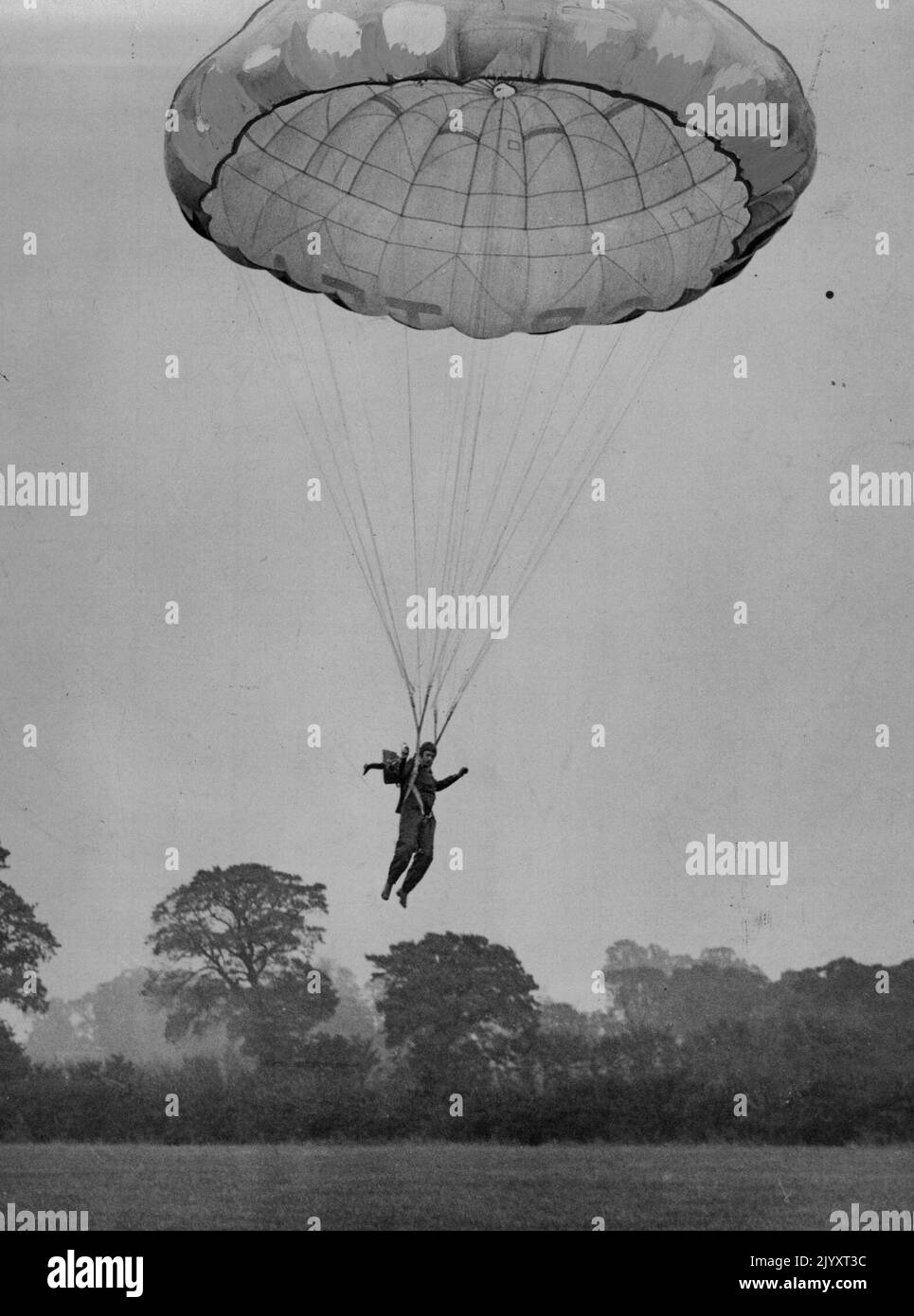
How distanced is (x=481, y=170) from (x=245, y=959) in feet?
21.3

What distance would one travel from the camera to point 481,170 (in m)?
11.2

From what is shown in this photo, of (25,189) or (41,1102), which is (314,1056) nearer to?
(41,1102)

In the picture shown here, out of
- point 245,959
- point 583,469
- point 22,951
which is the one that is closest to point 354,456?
point 583,469

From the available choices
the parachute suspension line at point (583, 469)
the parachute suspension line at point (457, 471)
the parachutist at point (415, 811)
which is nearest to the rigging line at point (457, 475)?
the parachute suspension line at point (457, 471)

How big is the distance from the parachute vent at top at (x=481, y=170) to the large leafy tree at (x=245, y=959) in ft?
15.7

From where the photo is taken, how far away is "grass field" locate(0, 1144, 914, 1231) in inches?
479

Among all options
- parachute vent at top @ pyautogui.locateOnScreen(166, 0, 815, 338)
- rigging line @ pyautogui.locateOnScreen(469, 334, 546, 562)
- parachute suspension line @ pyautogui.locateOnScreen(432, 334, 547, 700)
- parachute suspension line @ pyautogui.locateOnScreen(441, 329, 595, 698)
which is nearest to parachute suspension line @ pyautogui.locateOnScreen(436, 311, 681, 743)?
parachute suspension line @ pyautogui.locateOnScreen(441, 329, 595, 698)

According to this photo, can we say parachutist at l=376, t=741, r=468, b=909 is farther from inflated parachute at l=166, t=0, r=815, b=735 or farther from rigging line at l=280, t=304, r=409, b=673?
rigging line at l=280, t=304, r=409, b=673

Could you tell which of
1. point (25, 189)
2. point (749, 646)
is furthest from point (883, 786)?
point (25, 189)

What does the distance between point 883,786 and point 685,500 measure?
8.06 feet

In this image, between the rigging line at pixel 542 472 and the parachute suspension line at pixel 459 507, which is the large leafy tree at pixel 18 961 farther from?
the rigging line at pixel 542 472

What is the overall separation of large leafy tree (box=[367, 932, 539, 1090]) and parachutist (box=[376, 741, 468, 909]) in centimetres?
350

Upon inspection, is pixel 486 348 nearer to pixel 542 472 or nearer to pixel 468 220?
pixel 542 472

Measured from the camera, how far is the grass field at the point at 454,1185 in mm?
12172
